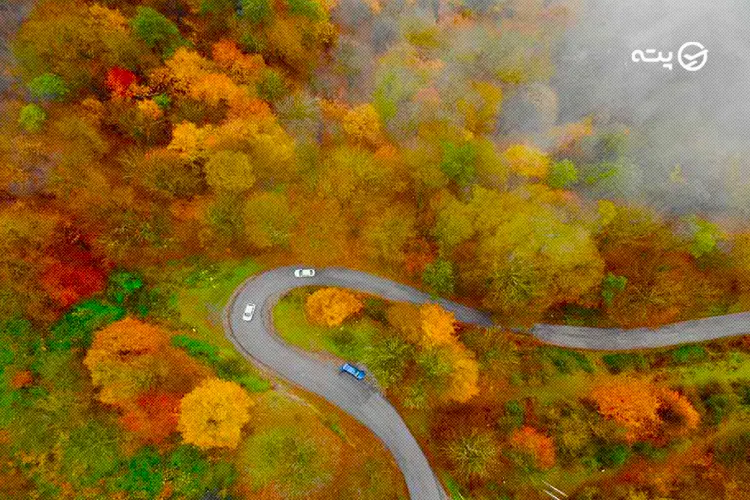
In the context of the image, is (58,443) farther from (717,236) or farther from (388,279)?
(717,236)

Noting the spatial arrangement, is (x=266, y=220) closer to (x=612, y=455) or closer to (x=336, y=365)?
(x=336, y=365)

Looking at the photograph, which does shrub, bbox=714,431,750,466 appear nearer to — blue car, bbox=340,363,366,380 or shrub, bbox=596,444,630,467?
shrub, bbox=596,444,630,467

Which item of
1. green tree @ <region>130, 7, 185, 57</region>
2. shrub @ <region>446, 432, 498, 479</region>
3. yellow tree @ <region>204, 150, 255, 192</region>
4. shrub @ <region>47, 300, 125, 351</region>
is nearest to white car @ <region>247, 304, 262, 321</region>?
shrub @ <region>47, 300, 125, 351</region>

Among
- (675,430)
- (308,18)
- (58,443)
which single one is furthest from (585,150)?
(58,443)

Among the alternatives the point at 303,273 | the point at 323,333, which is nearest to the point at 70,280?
the point at 303,273

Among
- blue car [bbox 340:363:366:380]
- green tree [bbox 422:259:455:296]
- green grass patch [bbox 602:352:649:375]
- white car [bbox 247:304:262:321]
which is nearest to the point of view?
blue car [bbox 340:363:366:380]

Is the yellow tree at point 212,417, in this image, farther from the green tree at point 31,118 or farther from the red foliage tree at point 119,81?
the red foliage tree at point 119,81

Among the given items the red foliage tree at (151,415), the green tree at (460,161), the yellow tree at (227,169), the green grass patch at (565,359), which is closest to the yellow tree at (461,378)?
the green grass patch at (565,359)
